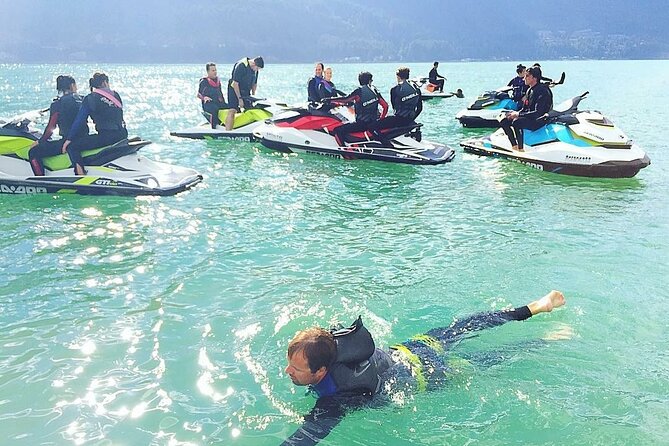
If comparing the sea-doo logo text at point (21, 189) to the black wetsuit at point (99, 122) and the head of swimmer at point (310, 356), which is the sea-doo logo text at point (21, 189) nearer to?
the black wetsuit at point (99, 122)

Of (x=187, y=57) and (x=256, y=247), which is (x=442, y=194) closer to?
(x=256, y=247)

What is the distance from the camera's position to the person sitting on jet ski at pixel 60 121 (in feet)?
29.8

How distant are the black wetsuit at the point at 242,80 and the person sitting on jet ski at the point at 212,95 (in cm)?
34

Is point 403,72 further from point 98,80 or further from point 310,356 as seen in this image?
point 310,356

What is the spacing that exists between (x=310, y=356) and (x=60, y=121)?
25.1 ft

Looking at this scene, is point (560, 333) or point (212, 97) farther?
point (212, 97)

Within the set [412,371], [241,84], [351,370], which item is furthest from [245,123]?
[351,370]

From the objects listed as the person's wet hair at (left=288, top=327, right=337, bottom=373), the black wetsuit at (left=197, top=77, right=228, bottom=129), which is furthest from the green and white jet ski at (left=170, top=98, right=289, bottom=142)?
the person's wet hair at (left=288, top=327, right=337, bottom=373)

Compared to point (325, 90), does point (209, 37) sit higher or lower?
higher

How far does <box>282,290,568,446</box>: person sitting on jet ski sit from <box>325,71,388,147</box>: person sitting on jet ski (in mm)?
8376

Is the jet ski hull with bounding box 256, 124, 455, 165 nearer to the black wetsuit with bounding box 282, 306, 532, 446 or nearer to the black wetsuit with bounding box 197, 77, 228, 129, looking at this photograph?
the black wetsuit with bounding box 197, 77, 228, 129

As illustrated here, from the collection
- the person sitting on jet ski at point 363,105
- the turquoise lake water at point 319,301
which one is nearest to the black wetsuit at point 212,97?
the person sitting on jet ski at point 363,105

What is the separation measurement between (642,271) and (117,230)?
700 centimetres

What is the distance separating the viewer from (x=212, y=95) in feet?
49.7
